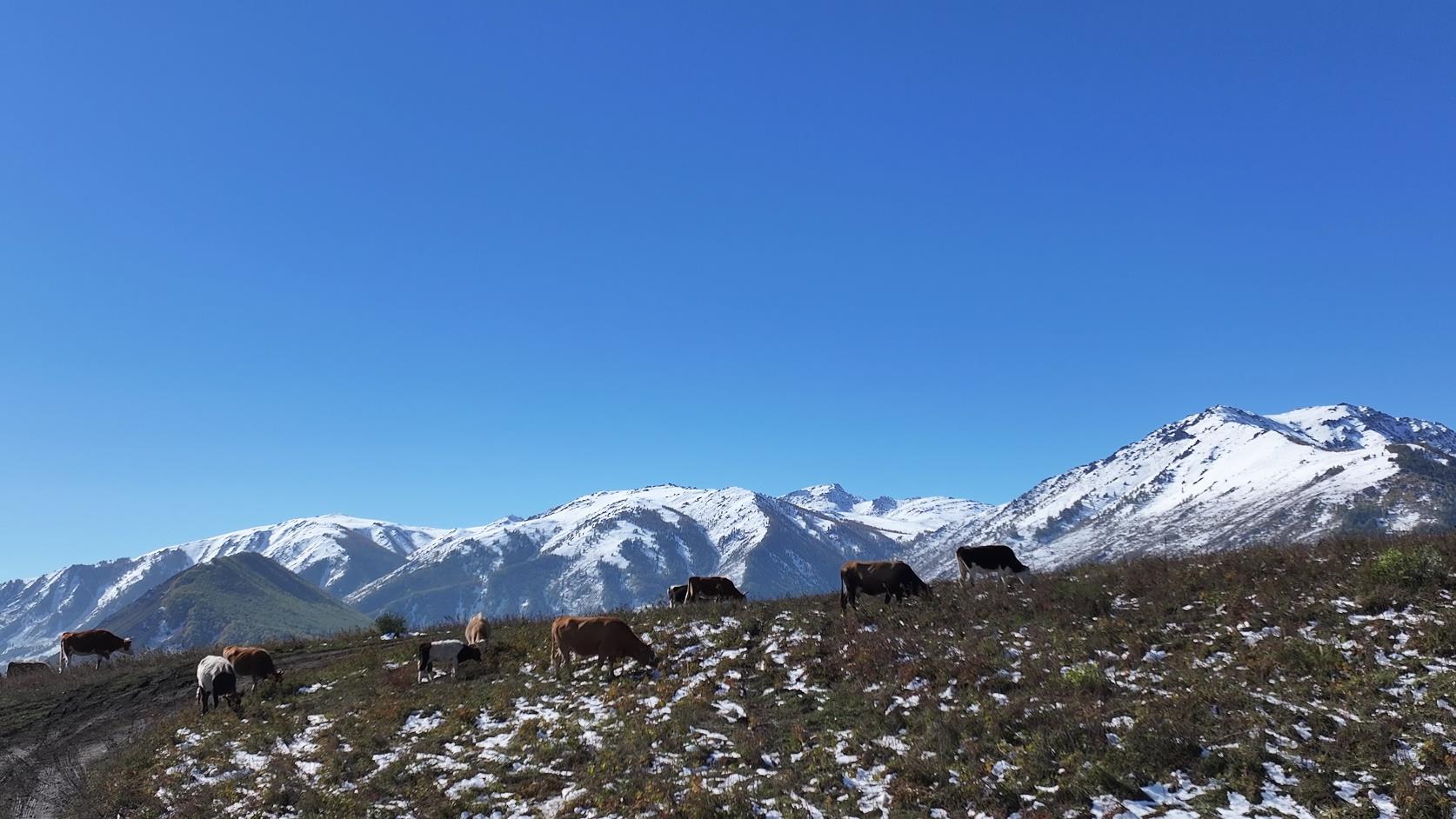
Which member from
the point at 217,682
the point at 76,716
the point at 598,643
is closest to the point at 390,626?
the point at 76,716

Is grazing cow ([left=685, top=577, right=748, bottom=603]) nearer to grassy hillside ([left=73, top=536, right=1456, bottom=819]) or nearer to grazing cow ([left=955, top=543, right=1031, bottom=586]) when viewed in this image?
grassy hillside ([left=73, top=536, right=1456, bottom=819])

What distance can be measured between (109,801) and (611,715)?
419 inches

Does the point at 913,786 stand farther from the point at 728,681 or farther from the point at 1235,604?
the point at 1235,604

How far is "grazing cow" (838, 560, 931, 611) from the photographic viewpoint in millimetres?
25844

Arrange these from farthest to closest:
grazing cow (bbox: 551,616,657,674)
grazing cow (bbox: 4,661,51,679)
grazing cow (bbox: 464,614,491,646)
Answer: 1. grazing cow (bbox: 4,661,51,679)
2. grazing cow (bbox: 464,614,491,646)
3. grazing cow (bbox: 551,616,657,674)

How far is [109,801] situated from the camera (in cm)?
1628

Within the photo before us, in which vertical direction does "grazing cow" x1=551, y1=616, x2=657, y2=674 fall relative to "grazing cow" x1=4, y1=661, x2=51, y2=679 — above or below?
above

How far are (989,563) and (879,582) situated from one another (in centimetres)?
490

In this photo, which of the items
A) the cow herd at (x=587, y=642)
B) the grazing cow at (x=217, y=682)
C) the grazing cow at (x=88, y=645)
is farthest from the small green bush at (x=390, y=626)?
the grazing cow at (x=217, y=682)

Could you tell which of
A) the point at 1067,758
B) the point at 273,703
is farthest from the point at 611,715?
the point at 273,703

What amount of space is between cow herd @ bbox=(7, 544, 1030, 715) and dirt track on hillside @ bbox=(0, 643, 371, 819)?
1.93 meters

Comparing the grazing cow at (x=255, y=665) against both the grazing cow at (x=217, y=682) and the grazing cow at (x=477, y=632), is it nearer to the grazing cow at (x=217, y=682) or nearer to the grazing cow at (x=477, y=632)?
the grazing cow at (x=217, y=682)

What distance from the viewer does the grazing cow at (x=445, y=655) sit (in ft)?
80.6

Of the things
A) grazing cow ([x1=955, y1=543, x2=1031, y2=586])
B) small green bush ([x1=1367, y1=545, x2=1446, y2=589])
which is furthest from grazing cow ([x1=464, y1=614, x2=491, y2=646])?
small green bush ([x1=1367, y1=545, x2=1446, y2=589])
